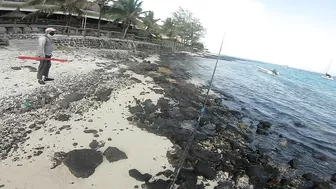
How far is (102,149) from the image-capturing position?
7.02 metres

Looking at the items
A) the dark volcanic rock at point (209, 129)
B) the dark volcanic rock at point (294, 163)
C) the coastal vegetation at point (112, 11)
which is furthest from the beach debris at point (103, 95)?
the coastal vegetation at point (112, 11)

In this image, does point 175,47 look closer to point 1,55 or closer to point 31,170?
point 1,55

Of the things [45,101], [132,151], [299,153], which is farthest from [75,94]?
[299,153]

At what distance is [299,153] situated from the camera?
11234 millimetres

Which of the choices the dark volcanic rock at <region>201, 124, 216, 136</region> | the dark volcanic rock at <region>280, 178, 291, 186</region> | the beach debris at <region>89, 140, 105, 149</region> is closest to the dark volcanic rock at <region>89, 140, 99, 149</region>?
the beach debris at <region>89, 140, 105, 149</region>

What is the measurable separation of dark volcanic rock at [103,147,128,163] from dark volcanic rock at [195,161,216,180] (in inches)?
92.4

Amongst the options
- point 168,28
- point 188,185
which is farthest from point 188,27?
point 188,185

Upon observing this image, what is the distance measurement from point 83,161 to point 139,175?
163 cm

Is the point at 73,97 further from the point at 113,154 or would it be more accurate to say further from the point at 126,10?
the point at 126,10

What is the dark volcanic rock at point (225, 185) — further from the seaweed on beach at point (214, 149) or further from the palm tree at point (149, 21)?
the palm tree at point (149, 21)

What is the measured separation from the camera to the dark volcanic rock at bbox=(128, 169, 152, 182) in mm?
6131

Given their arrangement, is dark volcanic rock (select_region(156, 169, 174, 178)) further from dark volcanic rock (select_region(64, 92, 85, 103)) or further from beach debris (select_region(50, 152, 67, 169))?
dark volcanic rock (select_region(64, 92, 85, 103))

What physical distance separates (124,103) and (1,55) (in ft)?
27.0

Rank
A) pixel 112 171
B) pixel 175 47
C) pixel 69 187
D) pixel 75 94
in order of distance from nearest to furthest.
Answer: pixel 69 187 → pixel 112 171 → pixel 75 94 → pixel 175 47
